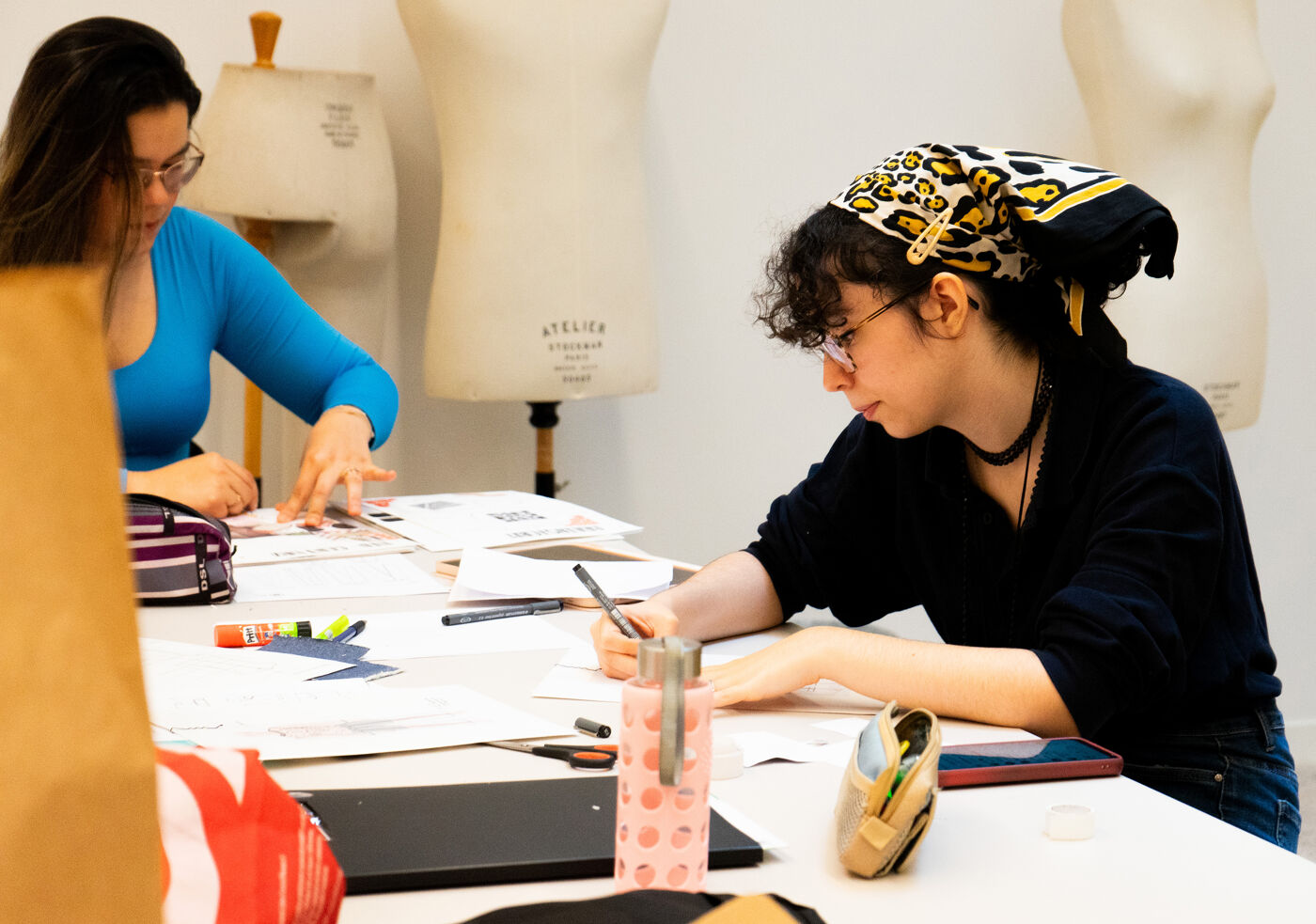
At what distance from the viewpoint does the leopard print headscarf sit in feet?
3.64

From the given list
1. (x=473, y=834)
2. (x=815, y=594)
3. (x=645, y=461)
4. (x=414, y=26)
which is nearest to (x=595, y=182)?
(x=414, y=26)

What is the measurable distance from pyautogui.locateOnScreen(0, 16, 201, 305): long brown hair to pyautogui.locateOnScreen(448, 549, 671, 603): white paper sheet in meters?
0.64

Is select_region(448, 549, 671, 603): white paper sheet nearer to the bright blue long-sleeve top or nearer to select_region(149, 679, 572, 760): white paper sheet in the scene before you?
select_region(149, 679, 572, 760): white paper sheet

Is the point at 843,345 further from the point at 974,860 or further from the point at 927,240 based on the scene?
the point at 974,860

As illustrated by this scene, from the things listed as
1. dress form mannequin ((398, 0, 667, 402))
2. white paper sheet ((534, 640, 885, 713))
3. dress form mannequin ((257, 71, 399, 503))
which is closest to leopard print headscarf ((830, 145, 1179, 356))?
white paper sheet ((534, 640, 885, 713))

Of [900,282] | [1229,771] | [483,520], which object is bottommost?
[1229,771]

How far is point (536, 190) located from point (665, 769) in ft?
5.85

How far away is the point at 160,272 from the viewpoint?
1952mm

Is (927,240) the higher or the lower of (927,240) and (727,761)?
the higher

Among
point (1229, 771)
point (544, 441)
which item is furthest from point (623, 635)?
point (544, 441)

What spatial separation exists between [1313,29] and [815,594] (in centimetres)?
265

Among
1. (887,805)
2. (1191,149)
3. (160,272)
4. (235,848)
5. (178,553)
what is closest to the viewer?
(235,848)

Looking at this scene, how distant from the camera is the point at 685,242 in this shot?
2971mm

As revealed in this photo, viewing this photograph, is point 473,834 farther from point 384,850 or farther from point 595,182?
point 595,182
